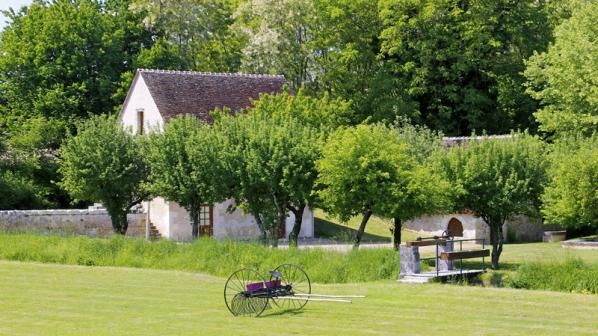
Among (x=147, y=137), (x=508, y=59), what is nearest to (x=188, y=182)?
(x=147, y=137)

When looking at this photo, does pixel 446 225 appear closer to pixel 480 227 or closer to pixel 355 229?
pixel 480 227

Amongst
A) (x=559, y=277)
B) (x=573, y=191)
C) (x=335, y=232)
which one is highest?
(x=573, y=191)

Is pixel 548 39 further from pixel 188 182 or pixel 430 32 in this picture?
pixel 188 182

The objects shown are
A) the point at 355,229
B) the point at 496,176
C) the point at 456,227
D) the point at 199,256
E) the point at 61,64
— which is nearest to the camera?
the point at 199,256

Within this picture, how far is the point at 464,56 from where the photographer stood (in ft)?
197

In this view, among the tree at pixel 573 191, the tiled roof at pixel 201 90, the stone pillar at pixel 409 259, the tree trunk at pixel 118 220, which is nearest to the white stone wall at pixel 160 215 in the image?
the tiled roof at pixel 201 90

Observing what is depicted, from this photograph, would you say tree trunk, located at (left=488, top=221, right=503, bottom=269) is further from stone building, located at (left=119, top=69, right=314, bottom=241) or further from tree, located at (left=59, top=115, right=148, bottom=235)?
tree, located at (left=59, top=115, right=148, bottom=235)

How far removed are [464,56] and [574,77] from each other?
10.9 metres

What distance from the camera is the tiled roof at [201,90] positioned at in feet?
165

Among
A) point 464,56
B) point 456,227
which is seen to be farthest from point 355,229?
point 464,56

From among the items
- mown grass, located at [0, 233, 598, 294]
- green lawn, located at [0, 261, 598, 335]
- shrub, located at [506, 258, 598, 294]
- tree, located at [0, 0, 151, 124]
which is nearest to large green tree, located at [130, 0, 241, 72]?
tree, located at [0, 0, 151, 124]

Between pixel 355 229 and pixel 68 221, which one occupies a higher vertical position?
pixel 68 221

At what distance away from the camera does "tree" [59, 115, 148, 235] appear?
139 feet

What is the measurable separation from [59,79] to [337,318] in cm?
4439
